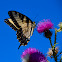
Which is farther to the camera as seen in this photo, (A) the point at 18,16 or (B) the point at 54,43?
(A) the point at 18,16

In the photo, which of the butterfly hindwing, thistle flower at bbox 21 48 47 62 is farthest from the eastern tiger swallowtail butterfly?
thistle flower at bbox 21 48 47 62

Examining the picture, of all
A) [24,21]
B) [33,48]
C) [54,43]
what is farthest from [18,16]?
[54,43]

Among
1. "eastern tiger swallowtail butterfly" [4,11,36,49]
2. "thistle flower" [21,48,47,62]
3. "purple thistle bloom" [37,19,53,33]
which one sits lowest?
"thistle flower" [21,48,47,62]

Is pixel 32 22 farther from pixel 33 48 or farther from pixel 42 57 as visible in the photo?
pixel 42 57

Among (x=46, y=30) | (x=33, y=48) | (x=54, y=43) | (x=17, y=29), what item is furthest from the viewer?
(x=17, y=29)

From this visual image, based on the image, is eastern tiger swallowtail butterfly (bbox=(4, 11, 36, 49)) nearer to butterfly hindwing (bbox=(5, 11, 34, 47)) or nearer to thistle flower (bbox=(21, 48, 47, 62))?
butterfly hindwing (bbox=(5, 11, 34, 47))

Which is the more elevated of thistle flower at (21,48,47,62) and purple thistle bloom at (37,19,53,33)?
purple thistle bloom at (37,19,53,33)

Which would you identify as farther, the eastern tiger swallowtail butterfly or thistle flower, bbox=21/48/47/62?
the eastern tiger swallowtail butterfly

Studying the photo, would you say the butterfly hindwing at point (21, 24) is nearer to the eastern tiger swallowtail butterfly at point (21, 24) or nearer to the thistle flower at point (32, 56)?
the eastern tiger swallowtail butterfly at point (21, 24)
